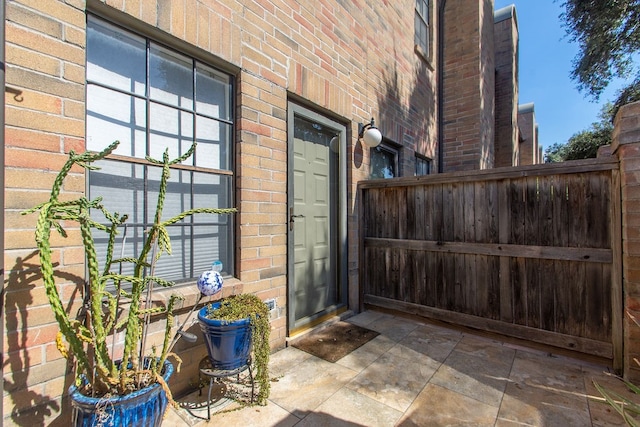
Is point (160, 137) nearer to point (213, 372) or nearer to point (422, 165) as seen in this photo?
point (213, 372)

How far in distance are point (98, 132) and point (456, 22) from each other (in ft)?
23.4

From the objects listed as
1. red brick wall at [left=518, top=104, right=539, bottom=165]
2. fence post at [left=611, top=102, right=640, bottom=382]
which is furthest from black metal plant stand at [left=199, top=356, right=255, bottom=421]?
red brick wall at [left=518, top=104, right=539, bottom=165]

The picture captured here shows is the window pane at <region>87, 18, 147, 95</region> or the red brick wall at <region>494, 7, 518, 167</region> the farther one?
the red brick wall at <region>494, 7, 518, 167</region>

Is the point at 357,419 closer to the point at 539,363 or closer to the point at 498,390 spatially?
the point at 498,390

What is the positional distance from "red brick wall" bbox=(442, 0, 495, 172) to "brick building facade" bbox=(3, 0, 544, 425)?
203 cm

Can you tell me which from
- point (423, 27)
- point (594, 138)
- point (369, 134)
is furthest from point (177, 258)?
point (594, 138)

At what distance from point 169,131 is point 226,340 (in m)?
1.49

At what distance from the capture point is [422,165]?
5.66 metres

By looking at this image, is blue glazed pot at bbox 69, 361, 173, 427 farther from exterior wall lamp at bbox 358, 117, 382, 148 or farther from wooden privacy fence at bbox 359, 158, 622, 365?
exterior wall lamp at bbox 358, 117, 382, 148

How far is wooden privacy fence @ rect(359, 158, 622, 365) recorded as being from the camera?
2504 mm

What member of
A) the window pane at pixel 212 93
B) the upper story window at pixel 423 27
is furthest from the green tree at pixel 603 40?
the window pane at pixel 212 93

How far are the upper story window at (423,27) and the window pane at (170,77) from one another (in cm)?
460

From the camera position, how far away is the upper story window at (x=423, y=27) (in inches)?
217

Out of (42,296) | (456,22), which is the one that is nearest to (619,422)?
(42,296)
